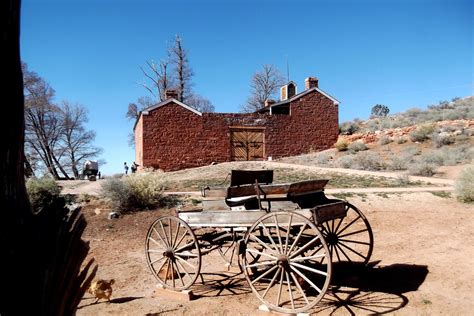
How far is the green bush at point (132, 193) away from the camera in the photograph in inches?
495

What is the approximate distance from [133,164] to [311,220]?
78.0 feet

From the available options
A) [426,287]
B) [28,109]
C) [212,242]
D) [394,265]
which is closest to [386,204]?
[394,265]

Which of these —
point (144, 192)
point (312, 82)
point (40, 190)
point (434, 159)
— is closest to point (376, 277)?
point (144, 192)

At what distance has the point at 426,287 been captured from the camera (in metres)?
5.60

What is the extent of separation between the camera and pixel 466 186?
11.7m

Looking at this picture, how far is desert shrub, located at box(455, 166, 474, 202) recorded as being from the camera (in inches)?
457

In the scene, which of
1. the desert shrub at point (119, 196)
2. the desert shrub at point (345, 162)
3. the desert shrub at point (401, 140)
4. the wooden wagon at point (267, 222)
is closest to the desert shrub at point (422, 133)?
the desert shrub at point (401, 140)

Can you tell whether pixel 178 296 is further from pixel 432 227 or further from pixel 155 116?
pixel 155 116

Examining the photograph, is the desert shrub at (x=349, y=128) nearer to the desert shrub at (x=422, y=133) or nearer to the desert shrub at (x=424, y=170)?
the desert shrub at (x=422, y=133)

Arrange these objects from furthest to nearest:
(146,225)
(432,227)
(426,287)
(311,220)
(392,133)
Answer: (392,133)
(146,225)
(432,227)
(426,287)
(311,220)

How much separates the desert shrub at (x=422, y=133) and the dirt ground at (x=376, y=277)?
17.8 meters

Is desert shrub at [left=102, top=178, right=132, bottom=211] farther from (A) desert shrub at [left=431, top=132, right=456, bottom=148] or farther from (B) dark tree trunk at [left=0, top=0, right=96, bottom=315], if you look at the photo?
(A) desert shrub at [left=431, top=132, right=456, bottom=148]

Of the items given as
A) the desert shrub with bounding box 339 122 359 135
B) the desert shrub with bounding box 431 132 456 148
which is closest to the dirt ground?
the desert shrub with bounding box 431 132 456 148

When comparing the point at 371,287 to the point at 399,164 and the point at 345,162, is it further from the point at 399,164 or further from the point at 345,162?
the point at 345,162
